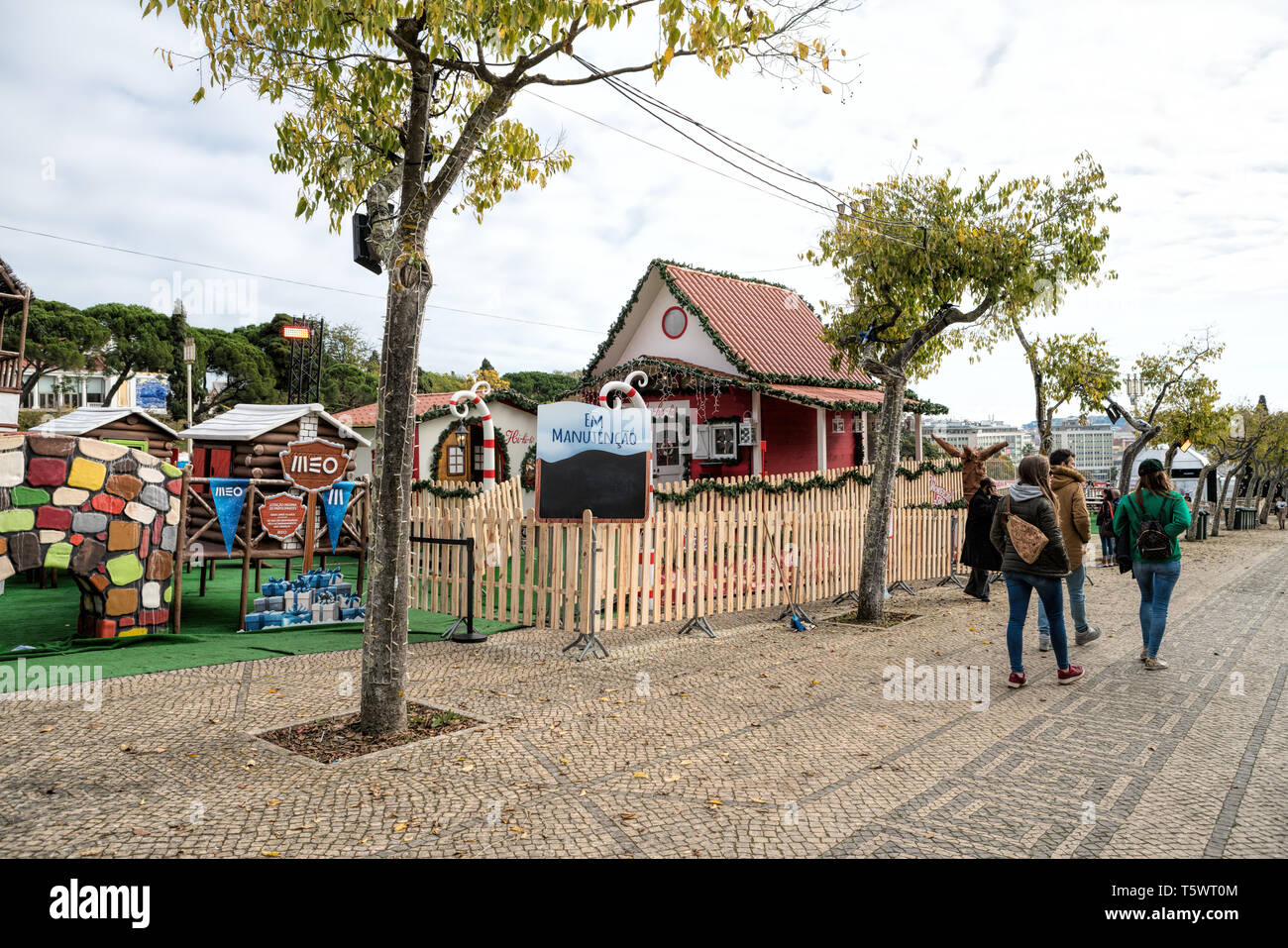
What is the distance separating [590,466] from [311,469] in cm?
506

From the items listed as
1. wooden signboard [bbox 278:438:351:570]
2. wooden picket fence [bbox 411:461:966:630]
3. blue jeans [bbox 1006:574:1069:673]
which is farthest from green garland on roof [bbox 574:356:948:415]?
blue jeans [bbox 1006:574:1069:673]

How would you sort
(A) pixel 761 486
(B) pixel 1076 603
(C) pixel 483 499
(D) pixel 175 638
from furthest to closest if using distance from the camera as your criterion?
(C) pixel 483 499
(A) pixel 761 486
(D) pixel 175 638
(B) pixel 1076 603

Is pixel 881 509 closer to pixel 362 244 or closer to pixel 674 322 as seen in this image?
pixel 362 244

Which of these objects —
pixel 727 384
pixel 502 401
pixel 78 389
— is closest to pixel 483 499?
pixel 727 384

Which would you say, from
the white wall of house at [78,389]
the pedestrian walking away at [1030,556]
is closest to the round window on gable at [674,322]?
the pedestrian walking away at [1030,556]

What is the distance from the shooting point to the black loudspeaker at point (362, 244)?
5609 mm

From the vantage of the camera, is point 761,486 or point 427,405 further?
point 427,405

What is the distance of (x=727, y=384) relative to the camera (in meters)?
17.8

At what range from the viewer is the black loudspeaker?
18.4 ft

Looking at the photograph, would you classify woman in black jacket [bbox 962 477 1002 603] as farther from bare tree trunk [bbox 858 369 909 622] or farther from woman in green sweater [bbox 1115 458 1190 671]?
woman in green sweater [bbox 1115 458 1190 671]

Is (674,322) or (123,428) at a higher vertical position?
(674,322)

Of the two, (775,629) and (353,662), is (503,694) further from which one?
(775,629)
